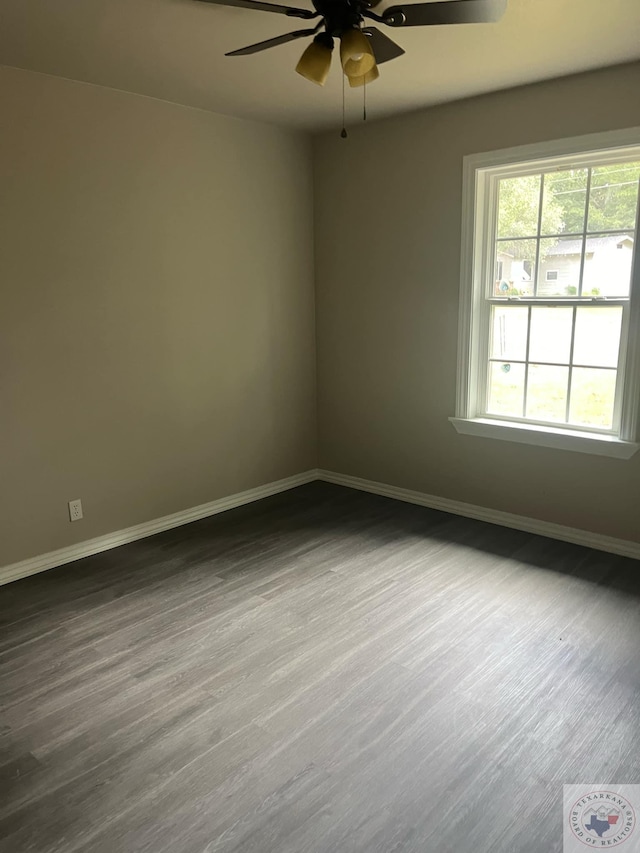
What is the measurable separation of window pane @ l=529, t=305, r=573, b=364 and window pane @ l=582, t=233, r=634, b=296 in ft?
0.57

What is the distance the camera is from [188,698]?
2.25 metres

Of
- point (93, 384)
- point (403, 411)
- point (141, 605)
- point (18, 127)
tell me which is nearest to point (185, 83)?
point (18, 127)

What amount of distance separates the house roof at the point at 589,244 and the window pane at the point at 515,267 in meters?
0.12

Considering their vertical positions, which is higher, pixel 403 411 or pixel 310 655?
pixel 403 411

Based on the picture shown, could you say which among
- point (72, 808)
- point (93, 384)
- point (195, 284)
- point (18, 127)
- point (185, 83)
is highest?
point (185, 83)

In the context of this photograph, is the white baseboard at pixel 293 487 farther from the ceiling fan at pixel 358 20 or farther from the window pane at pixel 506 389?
the ceiling fan at pixel 358 20

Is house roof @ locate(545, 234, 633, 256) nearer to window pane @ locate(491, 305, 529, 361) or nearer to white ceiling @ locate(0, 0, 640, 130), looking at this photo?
window pane @ locate(491, 305, 529, 361)

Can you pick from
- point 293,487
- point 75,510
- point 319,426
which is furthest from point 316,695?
point 319,426

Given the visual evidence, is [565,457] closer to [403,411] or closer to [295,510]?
[403,411]

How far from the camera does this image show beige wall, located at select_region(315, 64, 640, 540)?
3311 mm

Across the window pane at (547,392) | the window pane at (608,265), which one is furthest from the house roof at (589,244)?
the window pane at (547,392)

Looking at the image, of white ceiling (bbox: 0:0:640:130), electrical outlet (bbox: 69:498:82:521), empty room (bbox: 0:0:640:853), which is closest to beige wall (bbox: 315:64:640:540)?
empty room (bbox: 0:0:640:853)

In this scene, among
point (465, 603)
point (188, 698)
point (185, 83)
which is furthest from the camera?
point (185, 83)

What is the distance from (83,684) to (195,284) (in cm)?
238
